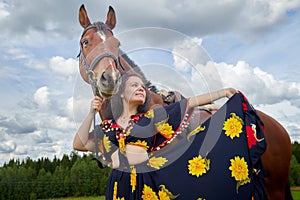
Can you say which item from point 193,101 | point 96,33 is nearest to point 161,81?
point 193,101

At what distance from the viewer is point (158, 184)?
2.90 metres

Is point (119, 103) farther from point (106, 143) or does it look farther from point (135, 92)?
point (106, 143)

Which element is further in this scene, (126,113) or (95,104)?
(95,104)

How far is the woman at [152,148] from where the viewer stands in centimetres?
288

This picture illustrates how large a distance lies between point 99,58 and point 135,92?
1.01 m

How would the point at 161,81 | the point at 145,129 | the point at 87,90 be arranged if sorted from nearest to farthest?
the point at 145,129, the point at 161,81, the point at 87,90

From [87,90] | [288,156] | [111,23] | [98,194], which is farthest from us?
[98,194]

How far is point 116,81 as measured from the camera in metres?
3.40

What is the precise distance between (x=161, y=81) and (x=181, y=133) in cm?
44

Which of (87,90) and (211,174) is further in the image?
(87,90)

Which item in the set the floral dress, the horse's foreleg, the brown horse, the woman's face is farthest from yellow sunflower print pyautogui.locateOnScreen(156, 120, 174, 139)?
the horse's foreleg

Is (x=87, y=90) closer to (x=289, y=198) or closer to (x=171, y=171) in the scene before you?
(x=171, y=171)

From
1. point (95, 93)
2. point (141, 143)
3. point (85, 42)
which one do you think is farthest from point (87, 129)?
point (85, 42)

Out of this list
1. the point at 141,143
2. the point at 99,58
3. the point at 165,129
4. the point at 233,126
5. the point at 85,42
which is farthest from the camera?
the point at 85,42
